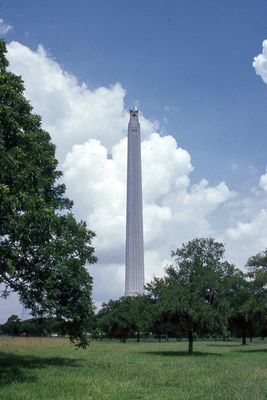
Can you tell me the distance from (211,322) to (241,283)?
3207 centimetres

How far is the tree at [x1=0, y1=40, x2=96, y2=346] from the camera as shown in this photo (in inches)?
899

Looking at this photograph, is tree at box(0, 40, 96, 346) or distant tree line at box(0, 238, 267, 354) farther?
distant tree line at box(0, 238, 267, 354)

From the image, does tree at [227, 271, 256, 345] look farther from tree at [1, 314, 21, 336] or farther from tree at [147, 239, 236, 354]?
tree at [1, 314, 21, 336]

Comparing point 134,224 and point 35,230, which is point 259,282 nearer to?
point 35,230

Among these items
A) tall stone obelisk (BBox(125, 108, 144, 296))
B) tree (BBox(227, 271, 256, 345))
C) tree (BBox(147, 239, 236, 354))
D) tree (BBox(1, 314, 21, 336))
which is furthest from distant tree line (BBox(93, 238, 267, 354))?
tree (BBox(1, 314, 21, 336))

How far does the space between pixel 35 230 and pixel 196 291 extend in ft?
107

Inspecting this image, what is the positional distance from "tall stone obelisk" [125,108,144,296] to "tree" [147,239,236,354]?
340ft

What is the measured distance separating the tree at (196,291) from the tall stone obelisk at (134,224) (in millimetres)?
103627

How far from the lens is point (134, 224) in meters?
163

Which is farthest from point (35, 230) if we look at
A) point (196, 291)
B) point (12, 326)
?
point (12, 326)

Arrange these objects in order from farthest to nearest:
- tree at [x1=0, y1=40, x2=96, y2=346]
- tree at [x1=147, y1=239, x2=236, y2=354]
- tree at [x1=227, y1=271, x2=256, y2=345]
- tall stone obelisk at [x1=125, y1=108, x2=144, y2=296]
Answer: tall stone obelisk at [x1=125, y1=108, x2=144, y2=296]
tree at [x1=227, y1=271, x2=256, y2=345]
tree at [x1=147, y1=239, x2=236, y2=354]
tree at [x1=0, y1=40, x2=96, y2=346]

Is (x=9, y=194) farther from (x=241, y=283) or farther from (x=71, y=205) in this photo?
(x=241, y=283)

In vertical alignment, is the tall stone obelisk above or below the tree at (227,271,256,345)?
above

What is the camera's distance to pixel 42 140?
34.1 metres
